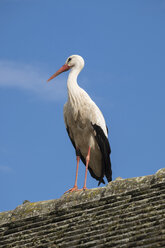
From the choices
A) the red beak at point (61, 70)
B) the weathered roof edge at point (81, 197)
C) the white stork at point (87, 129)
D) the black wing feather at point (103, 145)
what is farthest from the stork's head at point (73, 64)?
the weathered roof edge at point (81, 197)

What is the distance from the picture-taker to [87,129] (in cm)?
947

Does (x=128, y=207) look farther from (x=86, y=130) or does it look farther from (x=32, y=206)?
(x=86, y=130)

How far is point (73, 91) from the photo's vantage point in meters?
9.74

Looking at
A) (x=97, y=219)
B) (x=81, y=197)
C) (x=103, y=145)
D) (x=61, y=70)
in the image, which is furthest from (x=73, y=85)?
(x=97, y=219)

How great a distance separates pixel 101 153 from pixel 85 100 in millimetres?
1015

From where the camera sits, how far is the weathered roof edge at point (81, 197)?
225 inches

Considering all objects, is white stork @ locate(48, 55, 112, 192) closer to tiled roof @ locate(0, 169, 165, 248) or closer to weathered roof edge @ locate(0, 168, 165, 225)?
weathered roof edge @ locate(0, 168, 165, 225)

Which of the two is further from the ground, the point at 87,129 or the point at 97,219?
the point at 87,129

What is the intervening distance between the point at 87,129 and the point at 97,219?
161 inches

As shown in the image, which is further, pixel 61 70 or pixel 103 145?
pixel 61 70

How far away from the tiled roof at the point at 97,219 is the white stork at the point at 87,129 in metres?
3.11

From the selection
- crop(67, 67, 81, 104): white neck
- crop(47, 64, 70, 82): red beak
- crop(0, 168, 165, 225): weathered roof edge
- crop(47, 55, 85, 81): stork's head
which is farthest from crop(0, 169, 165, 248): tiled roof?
crop(47, 64, 70, 82): red beak

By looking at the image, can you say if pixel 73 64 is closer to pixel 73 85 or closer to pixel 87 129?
pixel 73 85

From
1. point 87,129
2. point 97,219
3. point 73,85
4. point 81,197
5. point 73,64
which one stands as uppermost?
point 73,64
